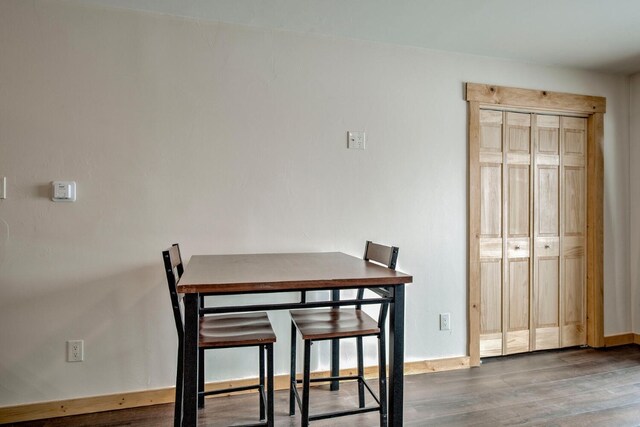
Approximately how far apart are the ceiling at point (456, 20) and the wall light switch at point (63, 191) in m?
1.04

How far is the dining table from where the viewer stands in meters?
1.49

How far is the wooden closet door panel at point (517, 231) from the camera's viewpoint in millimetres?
3053

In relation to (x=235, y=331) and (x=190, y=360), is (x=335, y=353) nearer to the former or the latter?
(x=235, y=331)

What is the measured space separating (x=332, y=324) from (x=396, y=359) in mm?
343

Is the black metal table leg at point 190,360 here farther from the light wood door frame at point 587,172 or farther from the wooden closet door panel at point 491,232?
the wooden closet door panel at point 491,232

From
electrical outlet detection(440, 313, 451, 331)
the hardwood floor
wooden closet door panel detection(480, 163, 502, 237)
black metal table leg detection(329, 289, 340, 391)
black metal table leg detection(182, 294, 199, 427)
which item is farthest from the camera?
wooden closet door panel detection(480, 163, 502, 237)

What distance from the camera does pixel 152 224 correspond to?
2.32 meters

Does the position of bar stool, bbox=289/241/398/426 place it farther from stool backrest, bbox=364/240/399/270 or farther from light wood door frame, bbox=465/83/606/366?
light wood door frame, bbox=465/83/606/366

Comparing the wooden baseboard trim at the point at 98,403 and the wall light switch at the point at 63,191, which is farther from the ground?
the wall light switch at the point at 63,191

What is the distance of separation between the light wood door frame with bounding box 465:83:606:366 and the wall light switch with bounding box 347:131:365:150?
833 millimetres

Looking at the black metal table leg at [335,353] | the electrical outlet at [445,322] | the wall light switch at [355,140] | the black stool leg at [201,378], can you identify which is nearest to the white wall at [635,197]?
the electrical outlet at [445,322]

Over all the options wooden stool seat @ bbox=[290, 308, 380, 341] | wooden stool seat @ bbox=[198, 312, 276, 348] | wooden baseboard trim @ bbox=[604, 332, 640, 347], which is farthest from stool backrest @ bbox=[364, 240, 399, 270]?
wooden baseboard trim @ bbox=[604, 332, 640, 347]

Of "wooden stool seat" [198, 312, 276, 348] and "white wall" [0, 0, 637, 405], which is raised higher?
"white wall" [0, 0, 637, 405]

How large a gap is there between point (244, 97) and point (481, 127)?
176cm
